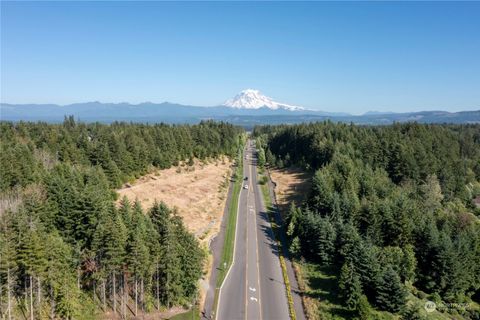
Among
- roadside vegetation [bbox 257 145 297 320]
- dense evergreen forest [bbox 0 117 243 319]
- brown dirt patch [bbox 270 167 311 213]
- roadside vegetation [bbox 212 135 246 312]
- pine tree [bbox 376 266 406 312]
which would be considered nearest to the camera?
dense evergreen forest [bbox 0 117 243 319]

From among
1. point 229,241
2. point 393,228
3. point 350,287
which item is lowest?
point 229,241

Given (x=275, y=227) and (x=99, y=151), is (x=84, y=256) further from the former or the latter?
(x=99, y=151)

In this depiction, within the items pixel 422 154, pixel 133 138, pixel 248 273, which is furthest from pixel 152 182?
pixel 422 154

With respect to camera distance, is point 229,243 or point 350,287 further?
point 229,243

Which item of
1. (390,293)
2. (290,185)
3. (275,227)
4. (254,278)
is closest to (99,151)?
(275,227)

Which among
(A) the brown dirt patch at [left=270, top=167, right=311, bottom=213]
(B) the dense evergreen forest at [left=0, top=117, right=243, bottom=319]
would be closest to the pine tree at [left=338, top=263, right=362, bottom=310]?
(B) the dense evergreen forest at [left=0, top=117, right=243, bottom=319]

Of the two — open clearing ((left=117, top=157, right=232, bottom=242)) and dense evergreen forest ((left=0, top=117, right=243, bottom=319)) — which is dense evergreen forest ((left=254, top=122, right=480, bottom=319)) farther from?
dense evergreen forest ((left=0, top=117, right=243, bottom=319))

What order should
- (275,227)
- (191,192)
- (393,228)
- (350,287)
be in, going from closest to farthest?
1. (350,287)
2. (393,228)
3. (275,227)
4. (191,192)

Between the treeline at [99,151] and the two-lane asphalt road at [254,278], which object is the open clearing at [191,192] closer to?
the treeline at [99,151]
